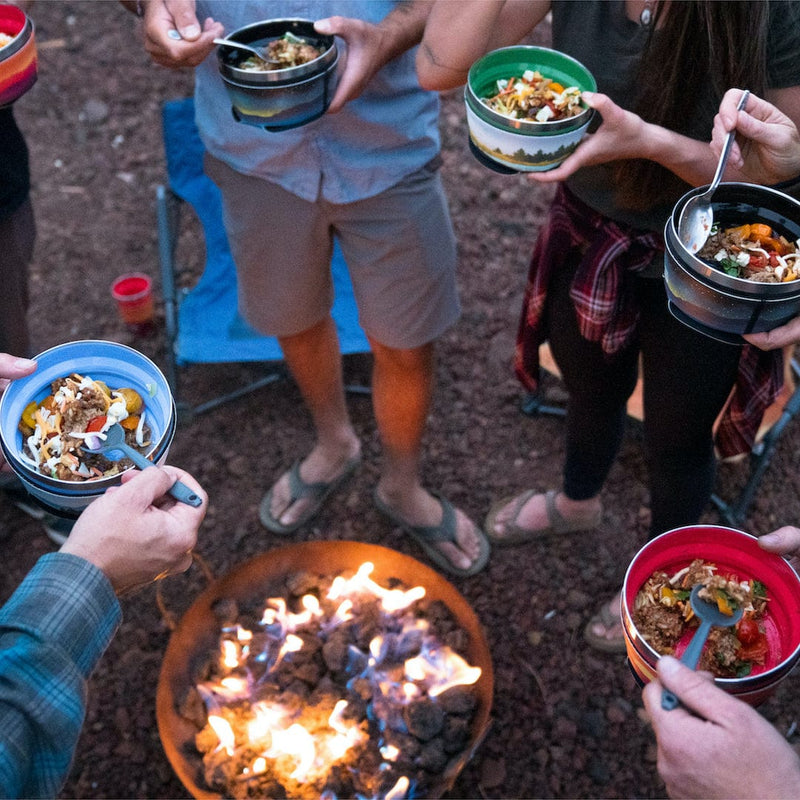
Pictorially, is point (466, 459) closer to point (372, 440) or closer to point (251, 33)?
point (372, 440)

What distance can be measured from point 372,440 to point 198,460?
2.49ft

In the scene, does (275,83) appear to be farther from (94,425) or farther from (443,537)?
(443,537)

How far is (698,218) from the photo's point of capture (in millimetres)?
1646

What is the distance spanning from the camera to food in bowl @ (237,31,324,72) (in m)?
2.07

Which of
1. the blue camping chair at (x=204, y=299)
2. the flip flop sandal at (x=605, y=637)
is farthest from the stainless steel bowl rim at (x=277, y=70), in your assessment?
the flip flop sandal at (x=605, y=637)

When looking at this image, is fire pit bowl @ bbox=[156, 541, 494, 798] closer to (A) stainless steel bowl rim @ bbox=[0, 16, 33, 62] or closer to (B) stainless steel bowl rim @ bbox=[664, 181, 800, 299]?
(B) stainless steel bowl rim @ bbox=[664, 181, 800, 299]

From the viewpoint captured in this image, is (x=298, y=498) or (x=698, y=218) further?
(x=298, y=498)

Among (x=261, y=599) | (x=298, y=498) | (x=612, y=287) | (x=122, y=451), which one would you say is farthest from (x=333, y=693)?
(x=612, y=287)

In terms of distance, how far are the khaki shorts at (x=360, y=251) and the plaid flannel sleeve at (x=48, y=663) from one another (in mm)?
1341

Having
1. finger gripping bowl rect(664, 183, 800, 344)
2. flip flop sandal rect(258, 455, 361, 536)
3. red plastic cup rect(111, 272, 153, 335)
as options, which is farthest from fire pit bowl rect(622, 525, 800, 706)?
red plastic cup rect(111, 272, 153, 335)

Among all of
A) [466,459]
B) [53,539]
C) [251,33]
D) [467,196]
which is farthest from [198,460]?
[467,196]

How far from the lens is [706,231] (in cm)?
164

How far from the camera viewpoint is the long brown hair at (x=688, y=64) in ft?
5.64

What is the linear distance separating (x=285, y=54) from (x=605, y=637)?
2.15 metres
